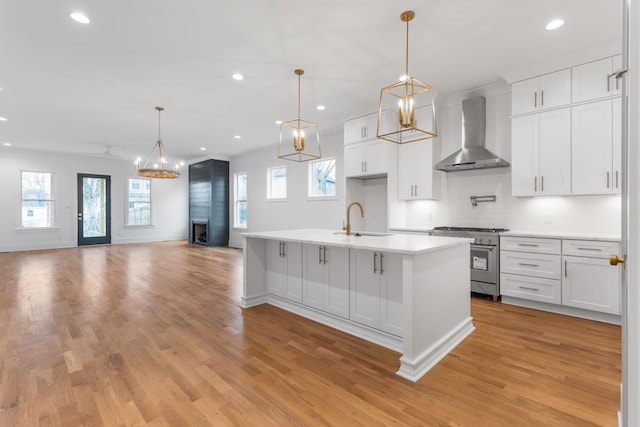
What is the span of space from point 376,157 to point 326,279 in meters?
2.80

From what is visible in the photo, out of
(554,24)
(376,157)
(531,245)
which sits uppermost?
(554,24)

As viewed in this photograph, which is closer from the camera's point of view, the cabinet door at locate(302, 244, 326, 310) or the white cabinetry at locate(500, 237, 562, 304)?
the cabinet door at locate(302, 244, 326, 310)

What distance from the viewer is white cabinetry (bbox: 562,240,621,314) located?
313cm

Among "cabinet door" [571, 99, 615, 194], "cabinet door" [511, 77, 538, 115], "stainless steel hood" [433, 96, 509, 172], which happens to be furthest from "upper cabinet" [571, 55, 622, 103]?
"stainless steel hood" [433, 96, 509, 172]

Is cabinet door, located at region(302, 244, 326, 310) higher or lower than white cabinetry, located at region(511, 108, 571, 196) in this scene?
lower

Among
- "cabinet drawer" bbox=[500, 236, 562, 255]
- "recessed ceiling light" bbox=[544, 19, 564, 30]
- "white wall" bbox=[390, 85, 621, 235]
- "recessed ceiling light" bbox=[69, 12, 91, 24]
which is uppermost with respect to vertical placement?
"recessed ceiling light" bbox=[69, 12, 91, 24]

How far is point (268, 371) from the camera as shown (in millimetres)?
2230

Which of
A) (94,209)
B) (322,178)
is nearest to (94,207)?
(94,209)

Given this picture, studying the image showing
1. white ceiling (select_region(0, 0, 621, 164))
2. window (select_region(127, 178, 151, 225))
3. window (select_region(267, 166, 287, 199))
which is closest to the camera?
white ceiling (select_region(0, 0, 621, 164))

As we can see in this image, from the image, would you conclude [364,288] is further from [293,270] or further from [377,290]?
[293,270]

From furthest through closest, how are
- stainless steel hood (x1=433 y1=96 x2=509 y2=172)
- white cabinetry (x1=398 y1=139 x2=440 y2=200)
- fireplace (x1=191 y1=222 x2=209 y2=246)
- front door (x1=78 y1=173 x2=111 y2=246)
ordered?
1. fireplace (x1=191 y1=222 x2=209 y2=246)
2. front door (x1=78 y1=173 x2=111 y2=246)
3. white cabinetry (x1=398 y1=139 x2=440 y2=200)
4. stainless steel hood (x1=433 y1=96 x2=509 y2=172)

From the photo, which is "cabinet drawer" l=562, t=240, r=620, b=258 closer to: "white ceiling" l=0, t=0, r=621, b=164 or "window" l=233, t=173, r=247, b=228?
"white ceiling" l=0, t=0, r=621, b=164

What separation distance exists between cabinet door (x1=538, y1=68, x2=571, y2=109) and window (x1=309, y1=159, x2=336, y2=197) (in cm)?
390

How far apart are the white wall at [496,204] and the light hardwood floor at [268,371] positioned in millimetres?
1224
